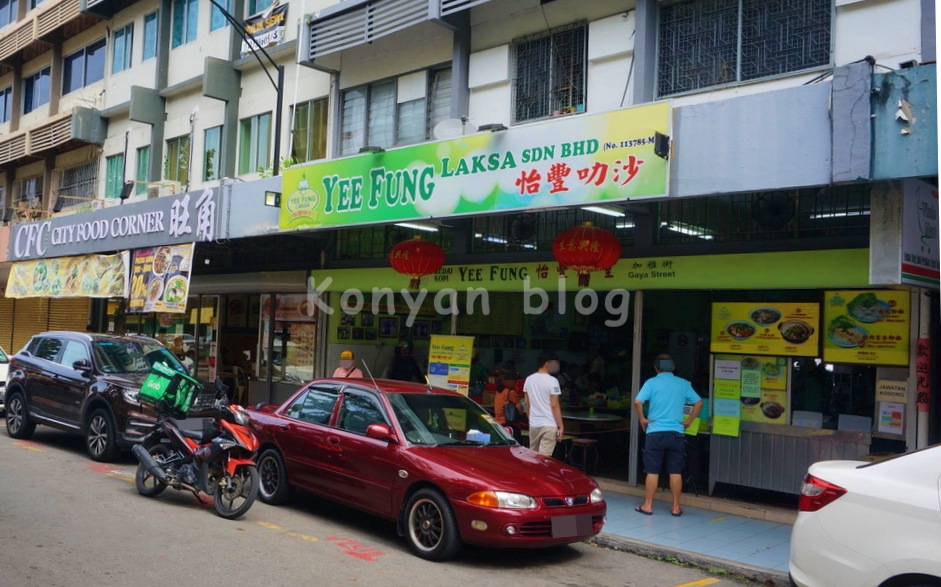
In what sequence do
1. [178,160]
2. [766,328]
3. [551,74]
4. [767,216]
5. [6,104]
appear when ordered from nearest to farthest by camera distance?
1. [767,216]
2. [766,328]
3. [551,74]
4. [178,160]
5. [6,104]

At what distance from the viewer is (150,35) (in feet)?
70.0

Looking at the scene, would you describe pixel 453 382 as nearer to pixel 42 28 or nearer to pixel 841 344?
pixel 841 344

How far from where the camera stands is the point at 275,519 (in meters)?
8.69

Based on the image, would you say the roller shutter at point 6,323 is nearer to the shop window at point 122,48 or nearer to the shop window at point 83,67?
the shop window at point 83,67

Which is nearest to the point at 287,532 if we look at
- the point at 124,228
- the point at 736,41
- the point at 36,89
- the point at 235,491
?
the point at 235,491

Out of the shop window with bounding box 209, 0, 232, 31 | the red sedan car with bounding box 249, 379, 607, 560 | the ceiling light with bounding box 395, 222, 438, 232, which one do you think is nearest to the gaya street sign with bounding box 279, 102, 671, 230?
the ceiling light with bounding box 395, 222, 438, 232

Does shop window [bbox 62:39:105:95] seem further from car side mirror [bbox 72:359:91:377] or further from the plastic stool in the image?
the plastic stool

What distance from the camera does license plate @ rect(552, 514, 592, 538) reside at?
726 centimetres

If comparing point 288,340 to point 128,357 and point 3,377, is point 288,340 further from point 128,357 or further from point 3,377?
point 3,377

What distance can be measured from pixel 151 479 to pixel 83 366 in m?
3.17

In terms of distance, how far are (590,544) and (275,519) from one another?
3248mm

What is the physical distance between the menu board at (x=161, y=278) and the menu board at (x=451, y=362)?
15.6ft

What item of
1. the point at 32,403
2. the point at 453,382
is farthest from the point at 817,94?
the point at 32,403

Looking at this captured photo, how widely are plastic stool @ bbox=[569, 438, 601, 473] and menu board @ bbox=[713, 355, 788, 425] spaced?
2113 millimetres
